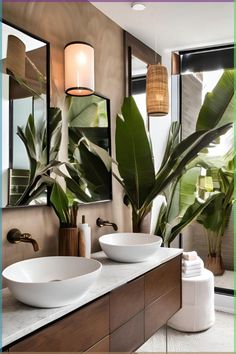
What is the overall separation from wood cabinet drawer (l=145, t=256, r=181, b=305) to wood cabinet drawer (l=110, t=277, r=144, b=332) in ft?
0.29

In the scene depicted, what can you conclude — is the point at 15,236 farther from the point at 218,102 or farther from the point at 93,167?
the point at 218,102

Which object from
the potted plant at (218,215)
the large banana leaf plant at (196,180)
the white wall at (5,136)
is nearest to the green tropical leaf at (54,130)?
the white wall at (5,136)

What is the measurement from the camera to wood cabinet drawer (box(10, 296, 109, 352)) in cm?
117

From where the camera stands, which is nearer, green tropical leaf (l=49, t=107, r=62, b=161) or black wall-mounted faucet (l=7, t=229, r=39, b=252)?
black wall-mounted faucet (l=7, t=229, r=39, b=252)

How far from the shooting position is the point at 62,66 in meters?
2.09

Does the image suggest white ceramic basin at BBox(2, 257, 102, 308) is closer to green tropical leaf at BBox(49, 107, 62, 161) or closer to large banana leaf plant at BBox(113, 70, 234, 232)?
green tropical leaf at BBox(49, 107, 62, 161)

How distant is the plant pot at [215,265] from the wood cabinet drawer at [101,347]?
2151mm

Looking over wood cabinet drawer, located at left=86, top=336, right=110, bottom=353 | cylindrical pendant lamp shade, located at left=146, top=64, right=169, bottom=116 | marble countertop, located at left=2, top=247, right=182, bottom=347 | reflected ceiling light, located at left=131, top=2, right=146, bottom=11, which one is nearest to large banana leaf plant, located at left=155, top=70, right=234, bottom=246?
cylindrical pendant lamp shade, located at left=146, top=64, right=169, bottom=116

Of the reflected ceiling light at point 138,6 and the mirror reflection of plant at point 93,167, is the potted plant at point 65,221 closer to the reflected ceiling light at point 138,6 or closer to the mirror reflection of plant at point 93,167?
the mirror reflection of plant at point 93,167

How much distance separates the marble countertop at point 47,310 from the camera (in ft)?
3.66

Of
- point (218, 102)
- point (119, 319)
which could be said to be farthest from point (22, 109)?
point (218, 102)

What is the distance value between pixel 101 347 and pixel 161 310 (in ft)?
2.16

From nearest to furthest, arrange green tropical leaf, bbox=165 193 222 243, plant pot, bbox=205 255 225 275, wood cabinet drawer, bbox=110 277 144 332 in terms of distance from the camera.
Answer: wood cabinet drawer, bbox=110 277 144 332, green tropical leaf, bbox=165 193 222 243, plant pot, bbox=205 255 225 275

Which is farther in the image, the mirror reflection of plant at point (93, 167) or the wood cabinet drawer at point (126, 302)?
the mirror reflection of plant at point (93, 167)
